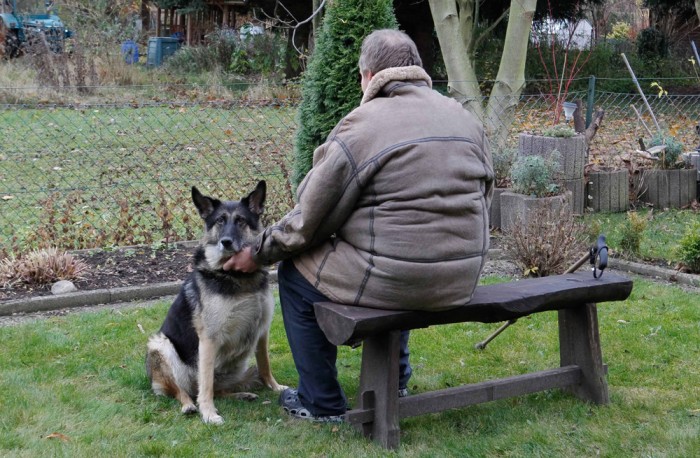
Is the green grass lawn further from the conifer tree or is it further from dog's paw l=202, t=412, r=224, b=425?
the conifer tree

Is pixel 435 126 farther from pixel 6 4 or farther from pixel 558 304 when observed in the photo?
pixel 6 4

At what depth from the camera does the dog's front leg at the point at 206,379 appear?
4.64 meters

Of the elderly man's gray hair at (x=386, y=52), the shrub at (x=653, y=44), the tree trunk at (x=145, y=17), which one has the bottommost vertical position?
the elderly man's gray hair at (x=386, y=52)

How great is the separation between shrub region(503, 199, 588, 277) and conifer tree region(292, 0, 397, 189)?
2.00 m

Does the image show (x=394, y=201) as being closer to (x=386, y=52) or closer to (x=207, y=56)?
(x=386, y=52)

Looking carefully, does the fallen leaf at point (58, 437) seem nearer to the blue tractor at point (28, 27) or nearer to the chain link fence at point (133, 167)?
the chain link fence at point (133, 167)

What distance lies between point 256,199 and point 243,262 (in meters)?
0.40

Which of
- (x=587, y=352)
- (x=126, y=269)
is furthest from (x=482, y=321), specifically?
(x=126, y=269)

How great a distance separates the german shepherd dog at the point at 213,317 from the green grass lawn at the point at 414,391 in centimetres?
17

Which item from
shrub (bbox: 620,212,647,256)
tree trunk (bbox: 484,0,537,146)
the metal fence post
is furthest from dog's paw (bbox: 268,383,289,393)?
tree trunk (bbox: 484,0,537,146)

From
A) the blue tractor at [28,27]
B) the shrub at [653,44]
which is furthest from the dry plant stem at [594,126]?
the shrub at [653,44]

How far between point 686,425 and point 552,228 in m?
3.01

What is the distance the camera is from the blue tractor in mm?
20656

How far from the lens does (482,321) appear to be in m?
4.36
